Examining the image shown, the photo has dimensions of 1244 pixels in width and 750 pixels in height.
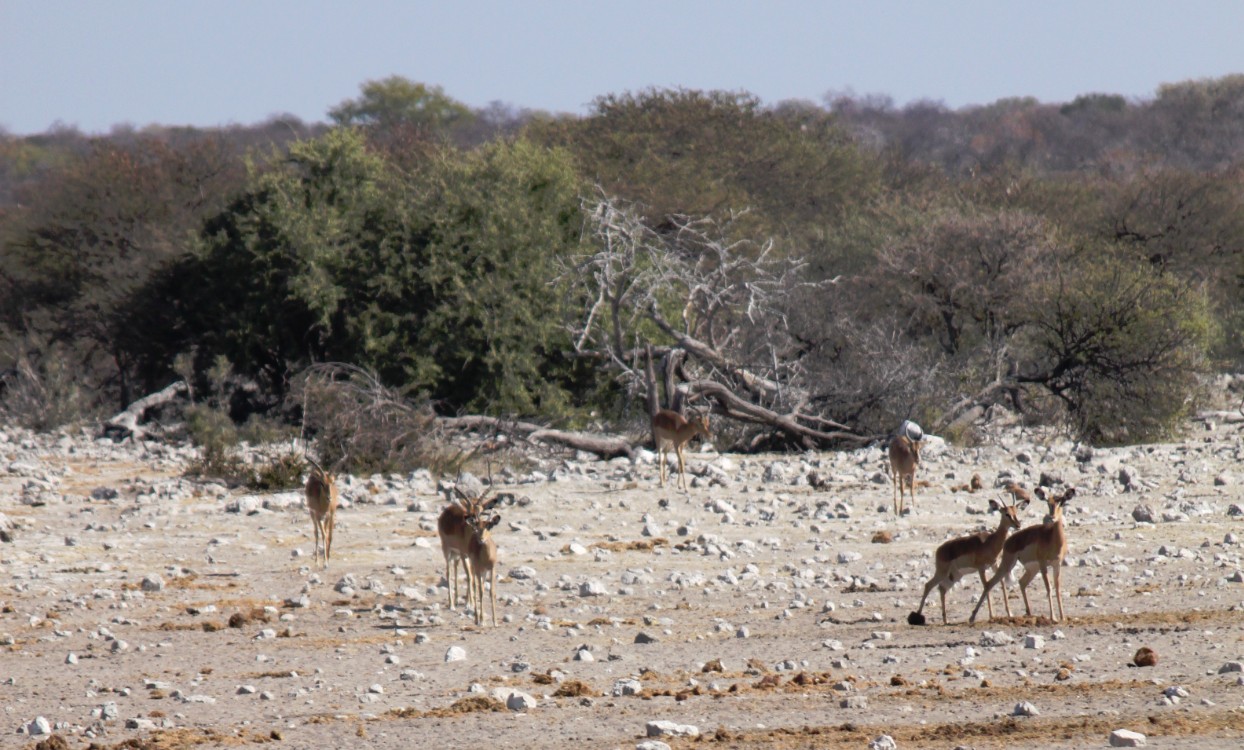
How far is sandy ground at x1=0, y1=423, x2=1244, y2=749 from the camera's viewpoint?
6992 millimetres

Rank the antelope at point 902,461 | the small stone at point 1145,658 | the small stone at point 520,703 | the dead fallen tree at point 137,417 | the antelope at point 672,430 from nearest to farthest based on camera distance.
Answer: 1. the small stone at point 520,703
2. the small stone at point 1145,658
3. the antelope at point 902,461
4. the antelope at point 672,430
5. the dead fallen tree at point 137,417

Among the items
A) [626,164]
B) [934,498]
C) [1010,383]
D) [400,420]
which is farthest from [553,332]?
[626,164]

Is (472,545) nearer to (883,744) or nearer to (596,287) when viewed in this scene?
(883,744)

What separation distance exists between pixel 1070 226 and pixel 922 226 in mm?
6618

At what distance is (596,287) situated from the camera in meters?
23.4

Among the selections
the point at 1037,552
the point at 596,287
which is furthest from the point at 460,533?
the point at 596,287

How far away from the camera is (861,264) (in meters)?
27.9

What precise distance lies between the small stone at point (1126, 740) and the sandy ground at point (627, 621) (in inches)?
3.5

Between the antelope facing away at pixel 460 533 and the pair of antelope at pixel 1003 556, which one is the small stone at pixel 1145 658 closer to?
Result: the pair of antelope at pixel 1003 556

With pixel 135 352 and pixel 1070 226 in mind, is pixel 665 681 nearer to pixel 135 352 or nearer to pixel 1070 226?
pixel 135 352

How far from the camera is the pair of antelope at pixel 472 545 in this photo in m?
9.80

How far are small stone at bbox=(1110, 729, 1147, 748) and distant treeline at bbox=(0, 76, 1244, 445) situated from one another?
43.9 ft

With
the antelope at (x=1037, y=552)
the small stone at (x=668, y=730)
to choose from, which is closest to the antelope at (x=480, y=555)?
the antelope at (x=1037, y=552)

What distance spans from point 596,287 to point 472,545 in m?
13.7
